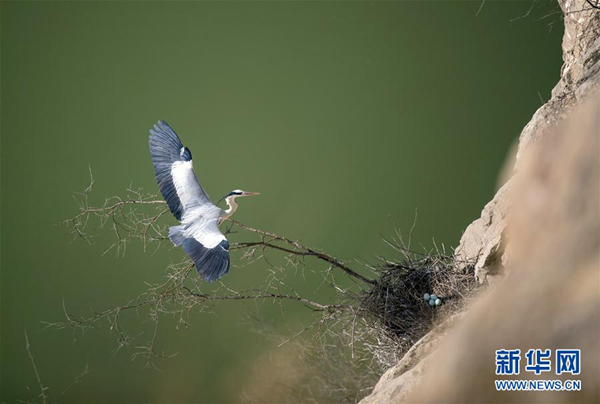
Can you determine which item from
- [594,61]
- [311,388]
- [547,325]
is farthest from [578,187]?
[311,388]

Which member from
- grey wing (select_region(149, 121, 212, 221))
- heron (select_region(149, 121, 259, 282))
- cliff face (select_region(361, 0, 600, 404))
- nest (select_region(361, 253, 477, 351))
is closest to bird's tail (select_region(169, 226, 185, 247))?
heron (select_region(149, 121, 259, 282))

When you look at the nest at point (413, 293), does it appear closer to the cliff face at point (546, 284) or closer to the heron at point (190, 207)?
the heron at point (190, 207)

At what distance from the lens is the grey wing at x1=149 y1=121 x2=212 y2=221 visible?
2350 millimetres

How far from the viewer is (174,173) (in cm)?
242

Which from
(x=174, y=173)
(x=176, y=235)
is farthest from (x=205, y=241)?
(x=174, y=173)

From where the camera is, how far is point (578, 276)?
4.05 ft

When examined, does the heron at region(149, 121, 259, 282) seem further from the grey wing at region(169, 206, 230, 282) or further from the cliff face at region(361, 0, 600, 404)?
the cliff face at region(361, 0, 600, 404)

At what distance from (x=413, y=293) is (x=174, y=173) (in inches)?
35.0

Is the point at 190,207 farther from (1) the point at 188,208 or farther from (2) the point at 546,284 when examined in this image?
(2) the point at 546,284

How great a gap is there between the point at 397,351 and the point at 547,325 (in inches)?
48.7

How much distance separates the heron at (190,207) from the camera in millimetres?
2105

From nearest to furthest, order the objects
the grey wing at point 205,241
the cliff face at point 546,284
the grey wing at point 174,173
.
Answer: the cliff face at point 546,284 → the grey wing at point 205,241 → the grey wing at point 174,173

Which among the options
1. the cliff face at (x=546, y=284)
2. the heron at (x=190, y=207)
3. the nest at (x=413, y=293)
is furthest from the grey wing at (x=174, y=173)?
the cliff face at (x=546, y=284)

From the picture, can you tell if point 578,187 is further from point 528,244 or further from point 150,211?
point 150,211
